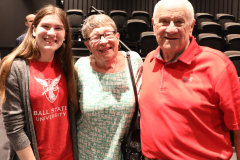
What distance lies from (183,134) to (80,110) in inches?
29.7

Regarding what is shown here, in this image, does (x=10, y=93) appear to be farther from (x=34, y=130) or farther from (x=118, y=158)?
(x=118, y=158)

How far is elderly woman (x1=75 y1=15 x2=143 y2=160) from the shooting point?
60.7 inches

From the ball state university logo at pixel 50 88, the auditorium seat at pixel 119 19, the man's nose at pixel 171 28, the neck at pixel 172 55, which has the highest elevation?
the auditorium seat at pixel 119 19

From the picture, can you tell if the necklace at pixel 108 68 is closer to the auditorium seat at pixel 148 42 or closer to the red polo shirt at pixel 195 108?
the red polo shirt at pixel 195 108

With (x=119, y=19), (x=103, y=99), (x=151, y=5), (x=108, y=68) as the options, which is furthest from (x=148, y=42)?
(x=151, y=5)

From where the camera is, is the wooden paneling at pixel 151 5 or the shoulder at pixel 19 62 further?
the wooden paneling at pixel 151 5

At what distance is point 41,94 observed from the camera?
138 cm

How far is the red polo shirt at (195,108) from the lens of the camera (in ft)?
3.88

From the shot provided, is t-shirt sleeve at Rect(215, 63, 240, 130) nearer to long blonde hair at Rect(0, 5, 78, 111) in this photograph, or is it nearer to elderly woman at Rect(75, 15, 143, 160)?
elderly woman at Rect(75, 15, 143, 160)

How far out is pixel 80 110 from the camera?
1.61 metres

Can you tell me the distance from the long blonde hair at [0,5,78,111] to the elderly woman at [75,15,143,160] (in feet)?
0.37

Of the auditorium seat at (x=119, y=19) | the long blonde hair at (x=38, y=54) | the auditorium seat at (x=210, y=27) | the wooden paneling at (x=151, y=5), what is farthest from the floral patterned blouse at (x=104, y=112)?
the wooden paneling at (x=151, y=5)

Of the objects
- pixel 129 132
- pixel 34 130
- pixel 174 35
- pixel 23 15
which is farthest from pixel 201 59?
pixel 23 15

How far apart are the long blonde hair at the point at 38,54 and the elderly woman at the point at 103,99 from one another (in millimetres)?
112
